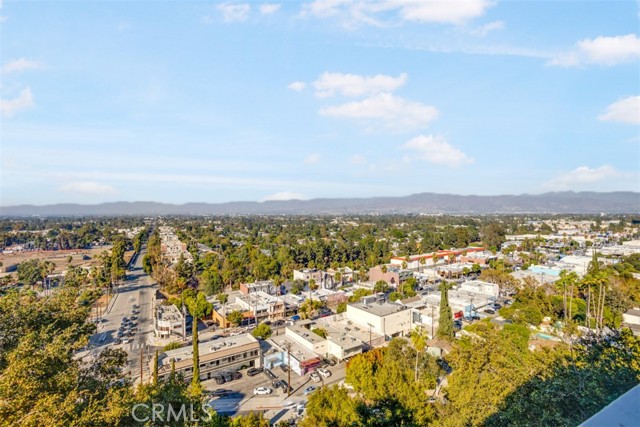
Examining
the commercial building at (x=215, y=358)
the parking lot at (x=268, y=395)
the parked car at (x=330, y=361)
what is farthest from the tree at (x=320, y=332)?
the commercial building at (x=215, y=358)

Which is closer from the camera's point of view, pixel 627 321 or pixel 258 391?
pixel 258 391

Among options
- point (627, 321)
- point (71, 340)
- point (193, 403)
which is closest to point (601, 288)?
point (627, 321)

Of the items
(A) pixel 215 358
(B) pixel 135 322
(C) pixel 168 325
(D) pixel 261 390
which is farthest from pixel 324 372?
(B) pixel 135 322

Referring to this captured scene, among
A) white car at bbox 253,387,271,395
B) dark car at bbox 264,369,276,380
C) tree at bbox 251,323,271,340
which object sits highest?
tree at bbox 251,323,271,340

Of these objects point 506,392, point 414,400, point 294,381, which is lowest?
point 294,381

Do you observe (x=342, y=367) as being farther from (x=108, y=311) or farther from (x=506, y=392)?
(x=108, y=311)

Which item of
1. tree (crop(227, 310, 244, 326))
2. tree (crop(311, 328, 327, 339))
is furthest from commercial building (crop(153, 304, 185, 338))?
tree (crop(311, 328, 327, 339))

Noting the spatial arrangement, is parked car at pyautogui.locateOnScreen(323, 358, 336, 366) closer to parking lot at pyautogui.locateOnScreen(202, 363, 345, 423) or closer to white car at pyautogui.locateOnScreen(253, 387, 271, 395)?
parking lot at pyautogui.locateOnScreen(202, 363, 345, 423)
